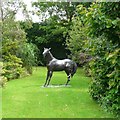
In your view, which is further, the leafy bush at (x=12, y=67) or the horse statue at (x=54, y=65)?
the leafy bush at (x=12, y=67)

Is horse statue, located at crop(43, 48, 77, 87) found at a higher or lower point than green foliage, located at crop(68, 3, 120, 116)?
lower

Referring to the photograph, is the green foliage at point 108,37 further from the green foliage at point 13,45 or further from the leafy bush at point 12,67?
the green foliage at point 13,45

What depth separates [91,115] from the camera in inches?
207

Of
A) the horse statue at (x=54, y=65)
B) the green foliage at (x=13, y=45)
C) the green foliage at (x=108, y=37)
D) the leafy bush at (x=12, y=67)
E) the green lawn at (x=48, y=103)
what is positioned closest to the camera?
the green foliage at (x=108, y=37)

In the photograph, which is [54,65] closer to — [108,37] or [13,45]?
[13,45]

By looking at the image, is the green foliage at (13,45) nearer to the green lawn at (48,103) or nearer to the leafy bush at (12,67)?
the leafy bush at (12,67)

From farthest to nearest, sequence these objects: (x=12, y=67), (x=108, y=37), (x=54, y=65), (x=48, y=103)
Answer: (x=12, y=67) → (x=54, y=65) → (x=48, y=103) → (x=108, y=37)

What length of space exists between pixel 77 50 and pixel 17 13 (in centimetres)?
289

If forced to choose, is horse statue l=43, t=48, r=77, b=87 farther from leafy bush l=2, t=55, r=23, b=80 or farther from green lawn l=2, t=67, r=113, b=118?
leafy bush l=2, t=55, r=23, b=80

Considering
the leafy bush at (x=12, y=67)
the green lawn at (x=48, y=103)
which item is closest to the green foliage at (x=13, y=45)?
Result: the leafy bush at (x=12, y=67)

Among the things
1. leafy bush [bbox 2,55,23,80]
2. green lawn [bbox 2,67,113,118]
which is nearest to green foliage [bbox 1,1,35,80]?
leafy bush [bbox 2,55,23,80]

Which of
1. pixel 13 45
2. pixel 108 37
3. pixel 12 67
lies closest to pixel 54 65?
pixel 12 67

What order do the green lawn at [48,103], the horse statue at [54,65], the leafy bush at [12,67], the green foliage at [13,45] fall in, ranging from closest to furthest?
the green lawn at [48,103] → the horse statue at [54,65] → the leafy bush at [12,67] → the green foliage at [13,45]

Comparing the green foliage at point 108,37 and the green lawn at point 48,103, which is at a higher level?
the green foliage at point 108,37
